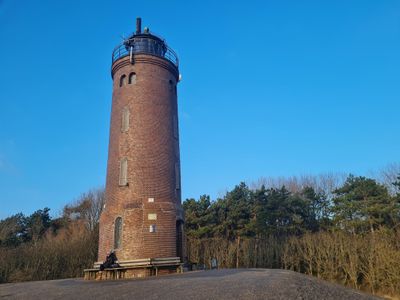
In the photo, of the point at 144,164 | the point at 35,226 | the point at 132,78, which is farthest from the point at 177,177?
the point at 35,226

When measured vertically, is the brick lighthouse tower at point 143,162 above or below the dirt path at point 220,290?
above

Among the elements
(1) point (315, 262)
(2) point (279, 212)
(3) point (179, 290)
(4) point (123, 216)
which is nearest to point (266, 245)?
(1) point (315, 262)

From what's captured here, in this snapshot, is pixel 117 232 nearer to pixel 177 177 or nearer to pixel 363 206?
pixel 177 177

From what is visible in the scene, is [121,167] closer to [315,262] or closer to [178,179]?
[178,179]

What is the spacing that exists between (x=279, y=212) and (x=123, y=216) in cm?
2039

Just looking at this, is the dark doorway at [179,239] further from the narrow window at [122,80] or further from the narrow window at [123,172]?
the narrow window at [122,80]

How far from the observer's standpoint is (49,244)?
33438 mm

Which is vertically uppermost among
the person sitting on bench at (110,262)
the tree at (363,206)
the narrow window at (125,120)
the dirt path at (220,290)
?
the narrow window at (125,120)

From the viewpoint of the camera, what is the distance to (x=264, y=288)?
31.7 ft

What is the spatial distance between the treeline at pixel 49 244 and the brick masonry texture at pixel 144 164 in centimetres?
1230

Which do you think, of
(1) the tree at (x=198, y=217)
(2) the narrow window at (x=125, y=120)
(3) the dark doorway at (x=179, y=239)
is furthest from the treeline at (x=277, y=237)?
(2) the narrow window at (x=125, y=120)

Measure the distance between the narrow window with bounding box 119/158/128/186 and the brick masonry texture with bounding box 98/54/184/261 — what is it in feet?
0.57

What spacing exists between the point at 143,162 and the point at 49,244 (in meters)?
19.5

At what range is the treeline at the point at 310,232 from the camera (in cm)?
2311
